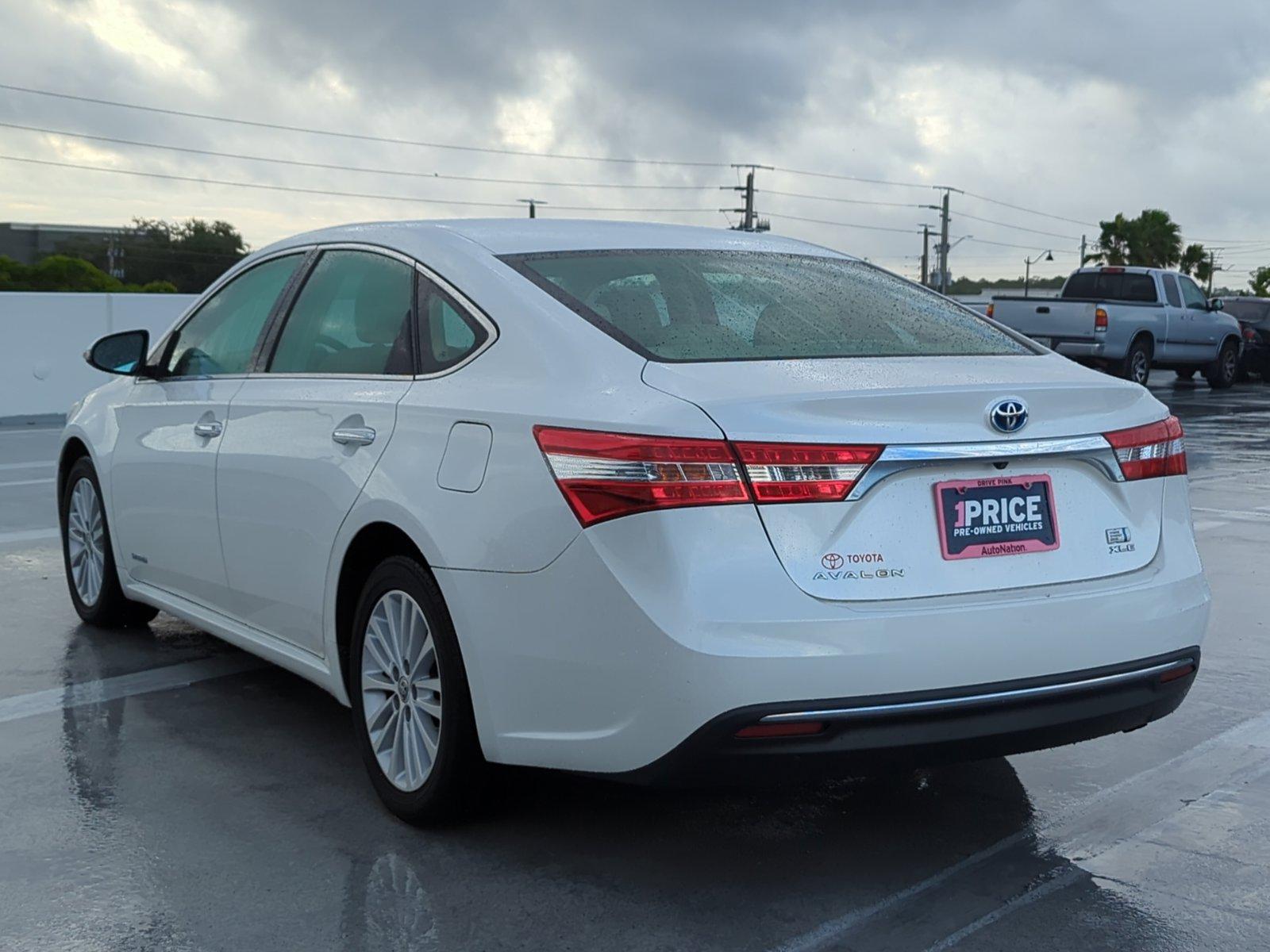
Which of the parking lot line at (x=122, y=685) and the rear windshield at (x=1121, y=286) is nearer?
the parking lot line at (x=122, y=685)

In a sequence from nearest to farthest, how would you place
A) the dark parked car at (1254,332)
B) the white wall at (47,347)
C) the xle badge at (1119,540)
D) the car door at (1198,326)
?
the xle badge at (1119,540)
the white wall at (47,347)
the car door at (1198,326)
the dark parked car at (1254,332)

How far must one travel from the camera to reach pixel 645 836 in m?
4.16

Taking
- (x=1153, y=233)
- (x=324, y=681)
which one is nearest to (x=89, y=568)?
(x=324, y=681)

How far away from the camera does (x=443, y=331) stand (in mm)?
4332

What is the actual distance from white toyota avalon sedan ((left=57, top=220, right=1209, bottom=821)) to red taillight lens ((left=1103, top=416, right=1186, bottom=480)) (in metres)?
0.01

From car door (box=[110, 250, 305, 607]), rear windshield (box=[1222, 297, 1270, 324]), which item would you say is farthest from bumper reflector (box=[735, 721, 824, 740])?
rear windshield (box=[1222, 297, 1270, 324])

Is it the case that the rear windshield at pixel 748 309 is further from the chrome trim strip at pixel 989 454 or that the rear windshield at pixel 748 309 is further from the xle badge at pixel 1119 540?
the xle badge at pixel 1119 540

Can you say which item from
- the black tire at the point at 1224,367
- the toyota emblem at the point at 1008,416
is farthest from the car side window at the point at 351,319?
the black tire at the point at 1224,367

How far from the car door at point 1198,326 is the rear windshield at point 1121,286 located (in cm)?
105

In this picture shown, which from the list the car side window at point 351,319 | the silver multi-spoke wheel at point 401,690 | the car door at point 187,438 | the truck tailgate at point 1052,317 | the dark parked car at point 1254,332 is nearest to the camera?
the silver multi-spoke wheel at point 401,690

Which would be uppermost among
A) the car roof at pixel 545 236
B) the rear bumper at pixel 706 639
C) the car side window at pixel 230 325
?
the car roof at pixel 545 236

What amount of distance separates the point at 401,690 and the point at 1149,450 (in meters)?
2.05

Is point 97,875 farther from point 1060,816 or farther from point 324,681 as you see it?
point 1060,816

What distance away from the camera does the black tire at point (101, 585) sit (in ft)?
20.9
